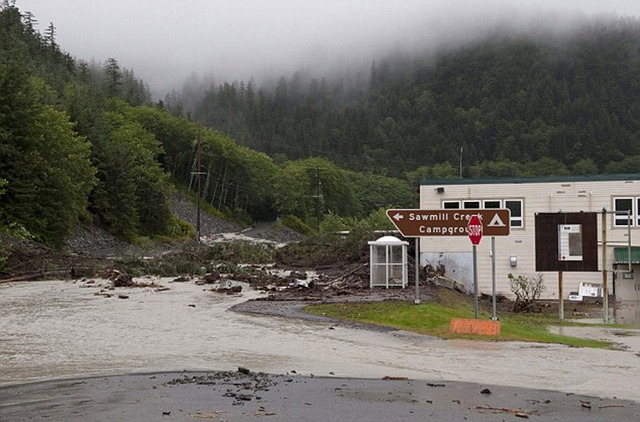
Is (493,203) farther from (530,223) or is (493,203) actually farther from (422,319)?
(422,319)

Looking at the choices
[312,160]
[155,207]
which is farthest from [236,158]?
[155,207]

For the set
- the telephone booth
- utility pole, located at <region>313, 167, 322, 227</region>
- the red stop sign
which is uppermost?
utility pole, located at <region>313, 167, 322, 227</region>

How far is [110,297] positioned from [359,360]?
55.9 ft

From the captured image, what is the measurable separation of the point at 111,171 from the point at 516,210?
51975mm

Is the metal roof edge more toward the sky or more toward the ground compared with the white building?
more toward the sky

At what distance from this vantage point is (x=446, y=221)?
2475 cm

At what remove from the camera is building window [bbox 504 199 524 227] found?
45.7m

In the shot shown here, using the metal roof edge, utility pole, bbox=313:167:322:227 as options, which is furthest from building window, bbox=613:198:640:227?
utility pole, bbox=313:167:322:227

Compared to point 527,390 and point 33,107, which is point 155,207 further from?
point 527,390

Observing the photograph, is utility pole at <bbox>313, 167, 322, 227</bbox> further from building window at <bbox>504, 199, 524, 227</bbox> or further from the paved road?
the paved road

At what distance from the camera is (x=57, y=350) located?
16.5m

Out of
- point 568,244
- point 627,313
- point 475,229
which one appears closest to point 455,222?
point 475,229

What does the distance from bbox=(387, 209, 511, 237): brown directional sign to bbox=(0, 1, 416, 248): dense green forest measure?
32435 millimetres

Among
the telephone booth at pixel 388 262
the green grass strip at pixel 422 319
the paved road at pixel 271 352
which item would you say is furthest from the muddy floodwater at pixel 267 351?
the telephone booth at pixel 388 262
